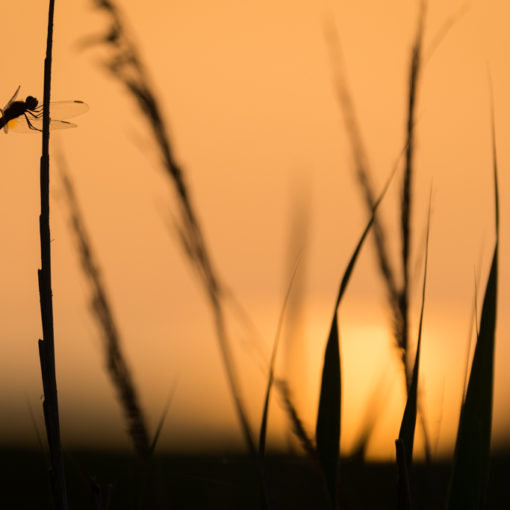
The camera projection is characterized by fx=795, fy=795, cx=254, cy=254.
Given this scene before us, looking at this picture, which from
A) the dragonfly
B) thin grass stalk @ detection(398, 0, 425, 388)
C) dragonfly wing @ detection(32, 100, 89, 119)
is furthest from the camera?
dragonfly wing @ detection(32, 100, 89, 119)

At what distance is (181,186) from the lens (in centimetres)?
95

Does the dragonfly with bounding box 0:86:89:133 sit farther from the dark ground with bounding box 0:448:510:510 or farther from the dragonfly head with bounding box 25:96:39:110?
the dark ground with bounding box 0:448:510:510

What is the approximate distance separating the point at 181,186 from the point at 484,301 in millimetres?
371

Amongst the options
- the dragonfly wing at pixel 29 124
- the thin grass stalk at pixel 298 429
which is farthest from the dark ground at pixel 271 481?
the dragonfly wing at pixel 29 124

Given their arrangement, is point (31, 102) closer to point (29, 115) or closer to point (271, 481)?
point (29, 115)

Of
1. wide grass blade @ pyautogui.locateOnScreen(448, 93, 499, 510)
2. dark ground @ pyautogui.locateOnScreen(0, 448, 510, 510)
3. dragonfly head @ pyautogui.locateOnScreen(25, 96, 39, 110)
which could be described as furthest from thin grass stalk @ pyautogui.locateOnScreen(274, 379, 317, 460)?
dragonfly head @ pyautogui.locateOnScreen(25, 96, 39, 110)

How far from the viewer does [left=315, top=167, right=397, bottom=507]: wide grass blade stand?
827 millimetres

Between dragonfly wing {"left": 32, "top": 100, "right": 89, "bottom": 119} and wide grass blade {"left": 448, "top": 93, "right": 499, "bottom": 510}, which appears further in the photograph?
dragonfly wing {"left": 32, "top": 100, "right": 89, "bottom": 119}

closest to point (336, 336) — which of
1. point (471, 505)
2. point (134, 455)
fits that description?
point (471, 505)

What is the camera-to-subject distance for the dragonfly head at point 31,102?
4.80 ft

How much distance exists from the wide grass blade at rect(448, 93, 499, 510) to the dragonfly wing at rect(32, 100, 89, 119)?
952 millimetres

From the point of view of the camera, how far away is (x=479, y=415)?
0.86 m

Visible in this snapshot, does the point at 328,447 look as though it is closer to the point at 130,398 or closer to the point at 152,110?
the point at 130,398

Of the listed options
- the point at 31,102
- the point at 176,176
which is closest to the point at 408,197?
the point at 176,176
